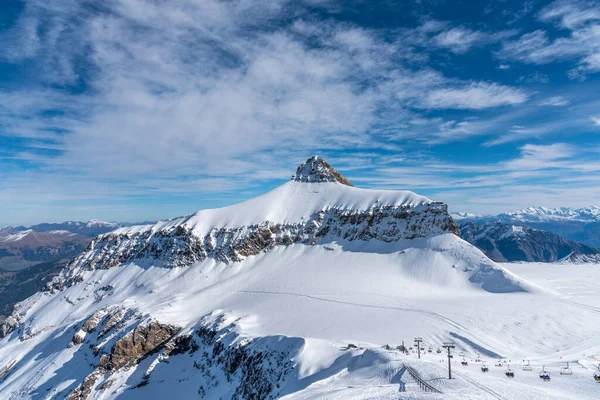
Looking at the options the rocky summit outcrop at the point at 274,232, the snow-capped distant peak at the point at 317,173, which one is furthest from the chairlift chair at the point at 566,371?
the snow-capped distant peak at the point at 317,173

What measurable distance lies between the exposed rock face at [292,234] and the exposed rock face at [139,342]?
141 ft

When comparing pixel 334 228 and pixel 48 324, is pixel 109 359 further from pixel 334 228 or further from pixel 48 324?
pixel 334 228

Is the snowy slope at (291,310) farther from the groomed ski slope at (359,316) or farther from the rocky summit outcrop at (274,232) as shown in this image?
the rocky summit outcrop at (274,232)

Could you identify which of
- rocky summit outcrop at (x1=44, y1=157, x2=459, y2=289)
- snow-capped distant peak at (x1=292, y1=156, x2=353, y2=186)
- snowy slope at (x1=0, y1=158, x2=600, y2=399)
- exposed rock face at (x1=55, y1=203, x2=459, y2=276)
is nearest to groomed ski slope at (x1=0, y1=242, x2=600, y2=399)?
snowy slope at (x1=0, y1=158, x2=600, y2=399)

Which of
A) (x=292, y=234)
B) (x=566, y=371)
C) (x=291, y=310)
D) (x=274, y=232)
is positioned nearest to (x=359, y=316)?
(x=291, y=310)

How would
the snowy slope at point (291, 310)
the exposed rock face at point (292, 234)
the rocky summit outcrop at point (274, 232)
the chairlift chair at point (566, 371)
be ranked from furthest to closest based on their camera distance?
the rocky summit outcrop at point (274, 232) < the exposed rock face at point (292, 234) < the snowy slope at point (291, 310) < the chairlift chair at point (566, 371)

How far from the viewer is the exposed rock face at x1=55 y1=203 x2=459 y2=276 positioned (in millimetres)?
115688

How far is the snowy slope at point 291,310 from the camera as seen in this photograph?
4516cm

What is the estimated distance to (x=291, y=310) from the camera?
7688 cm

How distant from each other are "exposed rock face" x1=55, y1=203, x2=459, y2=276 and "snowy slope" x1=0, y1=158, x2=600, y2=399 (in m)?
0.50

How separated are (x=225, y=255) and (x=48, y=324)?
202ft

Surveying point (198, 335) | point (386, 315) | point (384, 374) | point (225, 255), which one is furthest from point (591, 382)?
point (225, 255)

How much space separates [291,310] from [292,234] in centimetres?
4967

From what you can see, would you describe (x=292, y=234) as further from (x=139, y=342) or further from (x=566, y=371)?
(x=566, y=371)
